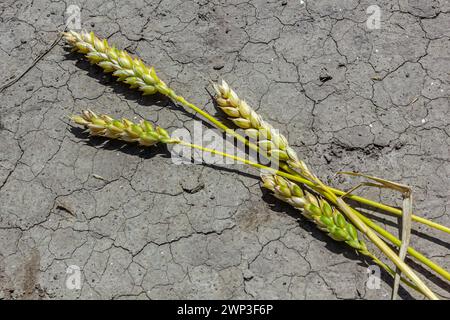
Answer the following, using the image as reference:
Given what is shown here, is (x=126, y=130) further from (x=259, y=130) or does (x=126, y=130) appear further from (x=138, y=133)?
(x=259, y=130)

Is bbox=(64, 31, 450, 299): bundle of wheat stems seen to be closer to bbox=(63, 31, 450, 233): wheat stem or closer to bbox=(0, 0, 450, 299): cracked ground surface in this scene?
bbox=(63, 31, 450, 233): wheat stem

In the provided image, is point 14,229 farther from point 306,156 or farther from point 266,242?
point 306,156

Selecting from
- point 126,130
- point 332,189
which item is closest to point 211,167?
point 126,130

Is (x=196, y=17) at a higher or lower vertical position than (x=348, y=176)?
higher

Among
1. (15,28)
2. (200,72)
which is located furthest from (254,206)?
(15,28)

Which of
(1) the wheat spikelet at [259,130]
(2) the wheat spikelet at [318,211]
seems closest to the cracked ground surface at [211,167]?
(2) the wheat spikelet at [318,211]
